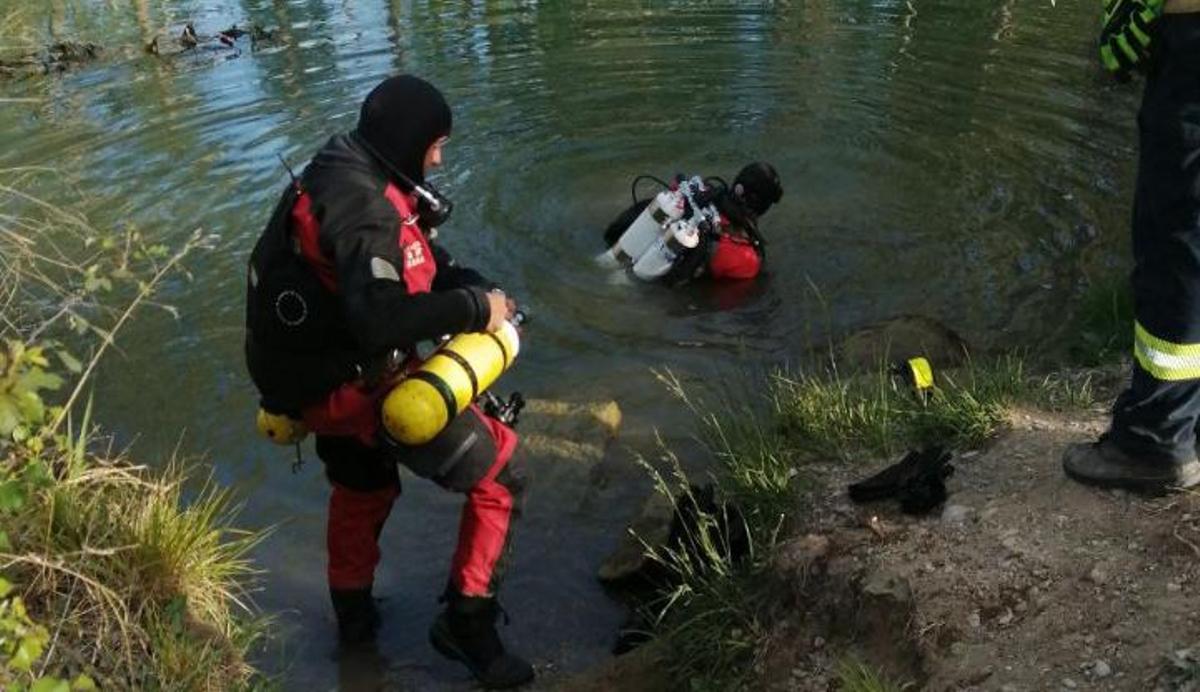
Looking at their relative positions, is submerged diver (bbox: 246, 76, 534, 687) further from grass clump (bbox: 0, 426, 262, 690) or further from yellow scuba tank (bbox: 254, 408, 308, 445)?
grass clump (bbox: 0, 426, 262, 690)

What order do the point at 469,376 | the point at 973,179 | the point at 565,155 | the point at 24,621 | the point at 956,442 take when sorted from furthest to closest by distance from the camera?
1. the point at 565,155
2. the point at 973,179
3. the point at 956,442
4. the point at 469,376
5. the point at 24,621

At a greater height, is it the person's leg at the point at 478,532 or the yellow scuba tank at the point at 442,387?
the yellow scuba tank at the point at 442,387

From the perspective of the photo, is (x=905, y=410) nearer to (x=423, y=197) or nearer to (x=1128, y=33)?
(x=1128, y=33)

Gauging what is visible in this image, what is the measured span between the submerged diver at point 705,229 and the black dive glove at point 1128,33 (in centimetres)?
372

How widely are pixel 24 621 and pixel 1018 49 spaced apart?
11421 millimetres

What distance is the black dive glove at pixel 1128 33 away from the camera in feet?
9.83

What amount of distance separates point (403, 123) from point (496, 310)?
659 mm

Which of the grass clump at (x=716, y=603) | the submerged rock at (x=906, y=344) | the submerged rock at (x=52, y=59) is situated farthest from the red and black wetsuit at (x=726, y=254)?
the submerged rock at (x=52, y=59)

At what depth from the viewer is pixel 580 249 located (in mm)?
7793

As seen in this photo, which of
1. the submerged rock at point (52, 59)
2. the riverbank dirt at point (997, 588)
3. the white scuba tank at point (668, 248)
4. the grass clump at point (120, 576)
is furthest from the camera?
the submerged rock at point (52, 59)

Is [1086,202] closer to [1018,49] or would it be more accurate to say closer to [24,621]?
[1018,49]

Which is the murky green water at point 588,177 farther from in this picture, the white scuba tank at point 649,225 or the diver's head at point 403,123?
the diver's head at point 403,123

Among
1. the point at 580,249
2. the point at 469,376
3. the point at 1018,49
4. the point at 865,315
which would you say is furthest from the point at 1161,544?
the point at 1018,49

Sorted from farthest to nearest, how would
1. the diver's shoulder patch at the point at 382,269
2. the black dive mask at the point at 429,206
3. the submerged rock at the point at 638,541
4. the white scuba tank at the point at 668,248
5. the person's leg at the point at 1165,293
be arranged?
the white scuba tank at the point at 668,248
the submerged rock at the point at 638,541
the black dive mask at the point at 429,206
the diver's shoulder patch at the point at 382,269
the person's leg at the point at 1165,293
